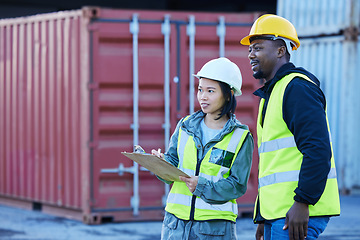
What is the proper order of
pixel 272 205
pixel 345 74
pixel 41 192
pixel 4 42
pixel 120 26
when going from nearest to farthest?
1. pixel 272 205
2. pixel 120 26
3. pixel 41 192
4. pixel 4 42
5. pixel 345 74

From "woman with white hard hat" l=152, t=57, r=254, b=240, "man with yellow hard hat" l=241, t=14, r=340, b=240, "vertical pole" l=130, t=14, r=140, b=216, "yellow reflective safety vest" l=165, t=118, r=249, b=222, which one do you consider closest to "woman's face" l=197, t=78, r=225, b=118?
"woman with white hard hat" l=152, t=57, r=254, b=240

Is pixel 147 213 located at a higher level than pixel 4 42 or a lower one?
lower

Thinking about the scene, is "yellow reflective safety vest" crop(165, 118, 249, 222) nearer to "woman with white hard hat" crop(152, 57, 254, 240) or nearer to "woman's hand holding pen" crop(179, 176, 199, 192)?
"woman with white hard hat" crop(152, 57, 254, 240)

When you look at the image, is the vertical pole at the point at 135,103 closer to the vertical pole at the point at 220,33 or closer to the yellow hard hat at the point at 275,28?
the vertical pole at the point at 220,33

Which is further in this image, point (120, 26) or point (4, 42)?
point (4, 42)

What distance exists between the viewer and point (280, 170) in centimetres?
251

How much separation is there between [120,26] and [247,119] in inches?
79.4

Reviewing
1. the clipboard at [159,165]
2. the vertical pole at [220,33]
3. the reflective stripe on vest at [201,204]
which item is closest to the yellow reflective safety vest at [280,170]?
the reflective stripe on vest at [201,204]

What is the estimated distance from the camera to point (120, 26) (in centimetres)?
641

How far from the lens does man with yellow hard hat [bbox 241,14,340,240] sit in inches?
91.9

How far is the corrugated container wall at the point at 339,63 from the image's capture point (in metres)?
9.12

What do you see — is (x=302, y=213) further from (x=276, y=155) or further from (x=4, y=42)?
(x=4, y=42)


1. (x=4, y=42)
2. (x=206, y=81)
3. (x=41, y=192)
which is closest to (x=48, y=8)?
(x=4, y=42)

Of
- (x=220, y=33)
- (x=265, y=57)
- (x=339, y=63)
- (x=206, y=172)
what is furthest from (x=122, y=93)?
(x=339, y=63)
